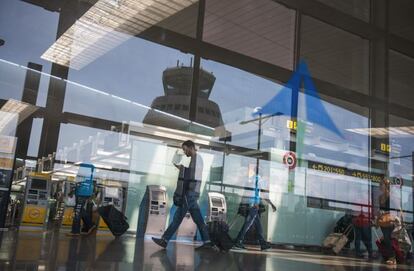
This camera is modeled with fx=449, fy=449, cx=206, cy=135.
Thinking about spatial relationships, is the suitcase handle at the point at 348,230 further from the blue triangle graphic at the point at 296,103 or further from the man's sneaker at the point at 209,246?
the blue triangle graphic at the point at 296,103

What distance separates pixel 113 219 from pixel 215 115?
541 centimetres

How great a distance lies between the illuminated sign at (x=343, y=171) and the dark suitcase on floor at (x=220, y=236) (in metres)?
4.71

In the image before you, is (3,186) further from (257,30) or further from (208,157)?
(257,30)

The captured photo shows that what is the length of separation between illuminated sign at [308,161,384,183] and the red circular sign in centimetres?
40

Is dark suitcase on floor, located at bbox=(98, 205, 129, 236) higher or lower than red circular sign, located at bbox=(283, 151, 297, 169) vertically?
lower

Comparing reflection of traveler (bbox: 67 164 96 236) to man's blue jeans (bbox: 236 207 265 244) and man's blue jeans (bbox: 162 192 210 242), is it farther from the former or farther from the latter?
man's blue jeans (bbox: 236 207 265 244)

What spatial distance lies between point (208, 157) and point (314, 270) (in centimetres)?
588

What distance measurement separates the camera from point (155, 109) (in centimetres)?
1252

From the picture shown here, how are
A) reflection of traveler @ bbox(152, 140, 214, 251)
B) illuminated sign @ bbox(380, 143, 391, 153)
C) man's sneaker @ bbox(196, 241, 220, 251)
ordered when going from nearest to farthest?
reflection of traveler @ bbox(152, 140, 214, 251) → man's sneaker @ bbox(196, 241, 220, 251) → illuminated sign @ bbox(380, 143, 391, 153)

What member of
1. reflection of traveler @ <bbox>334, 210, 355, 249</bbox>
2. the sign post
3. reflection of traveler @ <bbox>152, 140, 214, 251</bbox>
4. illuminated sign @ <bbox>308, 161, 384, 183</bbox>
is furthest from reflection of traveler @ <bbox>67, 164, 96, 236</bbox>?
illuminated sign @ <bbox>308, 161, 384, 183</bbox>

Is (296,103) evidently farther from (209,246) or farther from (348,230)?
(209,246)

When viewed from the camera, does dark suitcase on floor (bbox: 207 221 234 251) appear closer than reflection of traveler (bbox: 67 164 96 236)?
Yes

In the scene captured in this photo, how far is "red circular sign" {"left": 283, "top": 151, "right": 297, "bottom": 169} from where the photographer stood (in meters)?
10.7

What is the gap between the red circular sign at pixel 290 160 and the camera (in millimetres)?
10742
